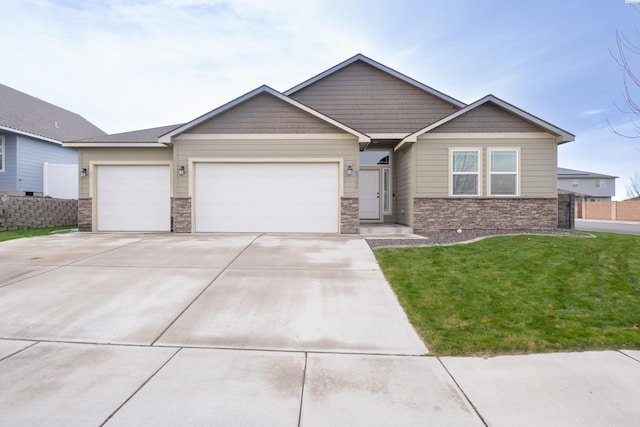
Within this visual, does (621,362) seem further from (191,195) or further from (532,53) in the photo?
(532,53)

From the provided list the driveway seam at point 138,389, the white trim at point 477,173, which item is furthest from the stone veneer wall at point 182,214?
the white trim at point 477,173

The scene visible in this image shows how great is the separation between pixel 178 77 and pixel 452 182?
15.8 metres

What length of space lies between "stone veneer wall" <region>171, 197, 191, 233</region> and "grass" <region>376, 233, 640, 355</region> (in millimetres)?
6565

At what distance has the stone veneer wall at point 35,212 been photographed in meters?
12.9

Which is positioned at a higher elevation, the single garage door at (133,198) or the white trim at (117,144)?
the white trim at (117,144)

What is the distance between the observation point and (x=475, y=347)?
11.3 ft

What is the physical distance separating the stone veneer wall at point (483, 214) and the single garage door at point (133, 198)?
28.1ft

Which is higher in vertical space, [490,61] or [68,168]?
[490,61]

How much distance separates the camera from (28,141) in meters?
17.1

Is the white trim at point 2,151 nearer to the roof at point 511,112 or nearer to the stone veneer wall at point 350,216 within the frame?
the stone veneer wall at point 350,216

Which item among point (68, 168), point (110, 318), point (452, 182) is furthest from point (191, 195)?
point (68, 168)

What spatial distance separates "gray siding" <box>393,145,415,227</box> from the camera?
38.1ft

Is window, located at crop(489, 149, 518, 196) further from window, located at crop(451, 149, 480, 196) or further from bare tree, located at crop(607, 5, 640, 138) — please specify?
bare tree, located at crop(607, 5, 640, 138)

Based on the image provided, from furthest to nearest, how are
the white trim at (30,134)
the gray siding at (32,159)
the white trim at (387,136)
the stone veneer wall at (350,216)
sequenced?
the gray siding at (32,159) → the white trim at (30,134) → the white trim at (387,136) → the stone veneer wall at (350,216)
